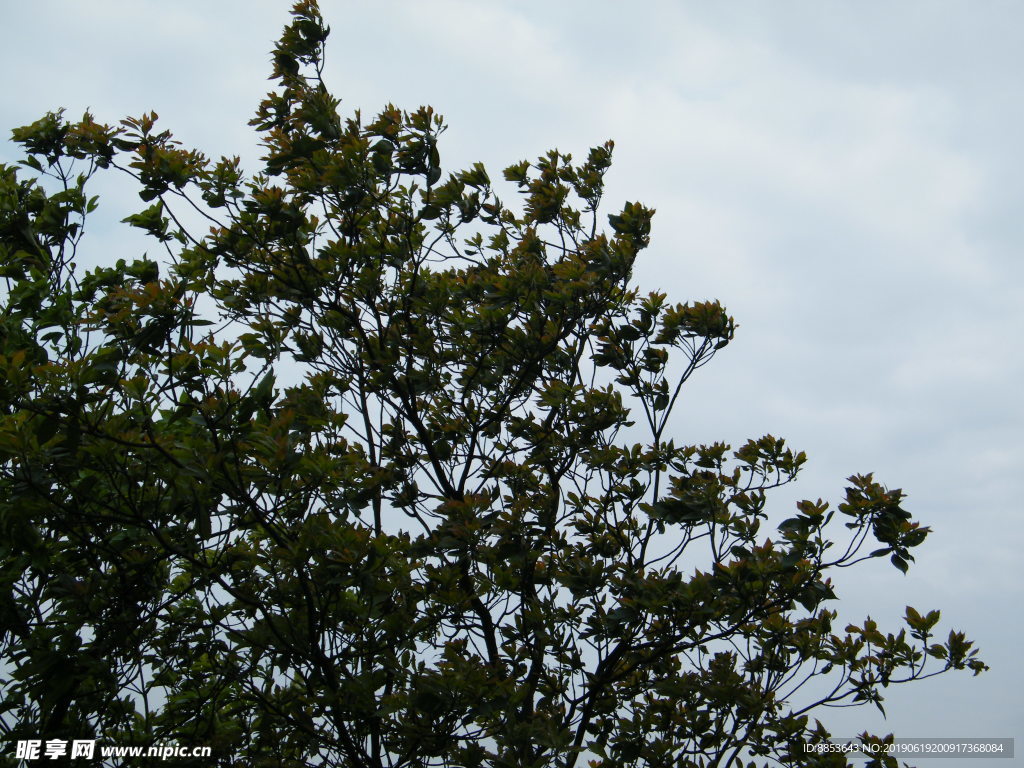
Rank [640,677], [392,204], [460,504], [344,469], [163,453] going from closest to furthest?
[163,453]
[460,504]
[344,469]
[640,677]
[392,204]

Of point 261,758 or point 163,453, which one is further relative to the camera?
point 261,758

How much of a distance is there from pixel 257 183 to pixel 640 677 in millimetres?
4337

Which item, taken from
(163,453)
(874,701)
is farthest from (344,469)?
(874,701)

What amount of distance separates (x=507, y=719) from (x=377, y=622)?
3.19 ft

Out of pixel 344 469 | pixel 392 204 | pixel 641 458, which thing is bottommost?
pixel 344 469

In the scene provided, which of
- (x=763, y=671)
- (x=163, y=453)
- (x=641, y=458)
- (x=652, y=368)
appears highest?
(x=652, y=368)

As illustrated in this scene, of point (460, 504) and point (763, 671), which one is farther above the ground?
point (460, 504)

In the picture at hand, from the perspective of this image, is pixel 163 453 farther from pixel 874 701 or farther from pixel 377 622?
pixel 874 701

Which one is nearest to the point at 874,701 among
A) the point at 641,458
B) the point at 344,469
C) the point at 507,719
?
the point at 641,458

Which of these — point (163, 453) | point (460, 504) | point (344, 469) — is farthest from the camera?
point (344, 469)

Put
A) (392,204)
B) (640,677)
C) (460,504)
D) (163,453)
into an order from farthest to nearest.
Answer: (392,204)
(640,677)
(460,504)
(163,453)

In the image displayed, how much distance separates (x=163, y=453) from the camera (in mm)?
3836

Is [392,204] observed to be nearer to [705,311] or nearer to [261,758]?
[705,311]

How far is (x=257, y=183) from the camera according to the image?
5.68 meters
